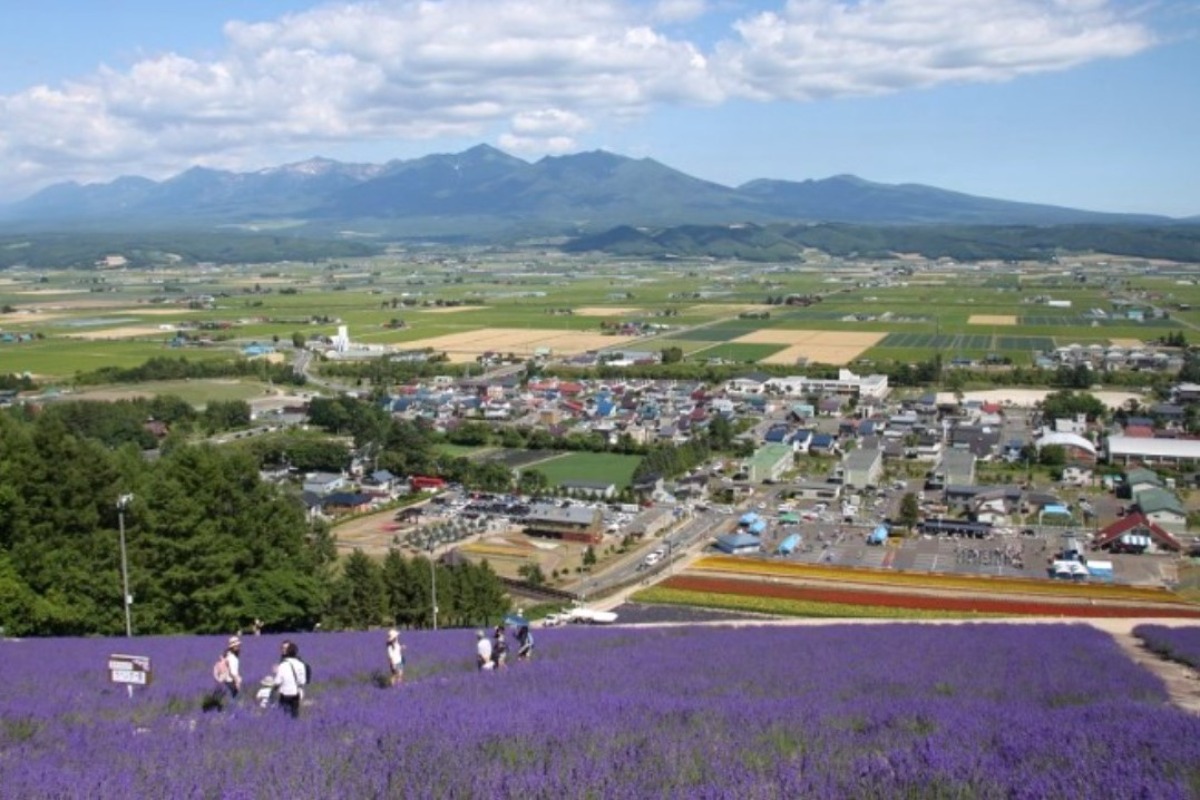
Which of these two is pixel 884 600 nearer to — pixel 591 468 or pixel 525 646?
pixel 525 646

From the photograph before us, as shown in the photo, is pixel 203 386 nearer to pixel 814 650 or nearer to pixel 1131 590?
pixel 1131 590

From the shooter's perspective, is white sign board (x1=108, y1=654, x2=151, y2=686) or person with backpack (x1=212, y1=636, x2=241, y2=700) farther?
white sign board (x1=108, y1=654, x2=151, y2=686)

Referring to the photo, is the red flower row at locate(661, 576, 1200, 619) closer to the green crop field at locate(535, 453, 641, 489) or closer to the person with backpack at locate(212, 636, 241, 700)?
the green crop field at locate(535, 453, 641, 489)

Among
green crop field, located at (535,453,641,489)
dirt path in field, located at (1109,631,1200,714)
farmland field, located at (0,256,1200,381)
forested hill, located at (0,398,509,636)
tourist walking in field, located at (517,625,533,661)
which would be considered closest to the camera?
dirt path in field, located at (1109,631,1200,714)

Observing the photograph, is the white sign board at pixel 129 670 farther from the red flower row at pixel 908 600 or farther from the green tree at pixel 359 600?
the red flower row at pixel 908 600

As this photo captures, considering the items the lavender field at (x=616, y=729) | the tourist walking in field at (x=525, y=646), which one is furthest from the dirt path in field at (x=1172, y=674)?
the tourist walking in field at (x=525, y=646)

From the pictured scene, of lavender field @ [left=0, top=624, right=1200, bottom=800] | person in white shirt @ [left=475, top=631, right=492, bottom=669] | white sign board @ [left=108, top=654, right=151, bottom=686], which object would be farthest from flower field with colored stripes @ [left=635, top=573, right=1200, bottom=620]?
white sign board @ [left=108, top=654, right=151, bottom=686]

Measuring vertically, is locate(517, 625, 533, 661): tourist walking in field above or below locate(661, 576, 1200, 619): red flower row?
above
